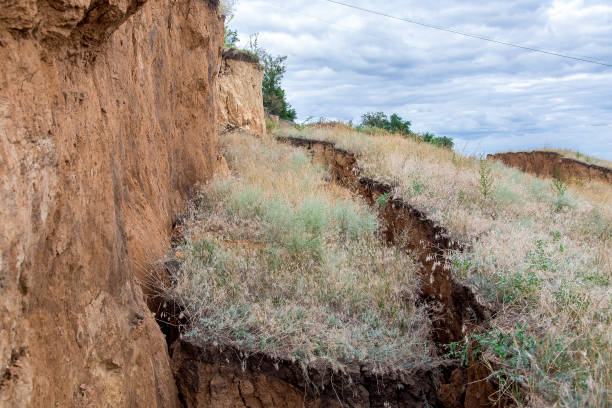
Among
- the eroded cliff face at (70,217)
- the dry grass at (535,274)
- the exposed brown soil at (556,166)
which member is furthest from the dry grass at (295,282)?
the exposed brown soil at (556,166)

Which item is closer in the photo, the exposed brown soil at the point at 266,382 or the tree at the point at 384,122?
the exposed brown soil at the point at 266,382

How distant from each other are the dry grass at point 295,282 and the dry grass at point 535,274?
82 centimetres

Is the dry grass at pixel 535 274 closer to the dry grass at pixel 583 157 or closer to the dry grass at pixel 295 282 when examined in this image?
the dry grass at pixel 295 282

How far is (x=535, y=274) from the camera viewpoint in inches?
154

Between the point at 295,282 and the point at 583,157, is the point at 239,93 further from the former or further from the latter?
the point at 583,157

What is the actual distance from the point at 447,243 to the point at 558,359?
8.88 feet

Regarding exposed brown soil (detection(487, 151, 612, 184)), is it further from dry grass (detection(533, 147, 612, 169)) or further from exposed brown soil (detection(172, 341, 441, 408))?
exposed brown soil (detection(172, 341, 441, 408))

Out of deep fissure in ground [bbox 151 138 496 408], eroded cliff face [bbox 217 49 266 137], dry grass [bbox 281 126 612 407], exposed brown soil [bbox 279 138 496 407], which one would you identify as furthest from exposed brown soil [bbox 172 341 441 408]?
eroded cliff face [bbox 217 49 266 137]

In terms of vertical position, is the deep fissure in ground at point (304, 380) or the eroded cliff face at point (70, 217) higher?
the eroded cliff face at point (70, 217)

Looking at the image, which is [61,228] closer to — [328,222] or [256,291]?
[256,291]

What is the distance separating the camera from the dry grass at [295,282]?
4.10m

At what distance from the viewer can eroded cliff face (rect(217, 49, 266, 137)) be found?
46.8ft

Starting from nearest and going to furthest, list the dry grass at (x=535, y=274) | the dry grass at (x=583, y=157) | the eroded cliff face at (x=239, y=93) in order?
1. the dry grass at (x=535, y=274)
2. the eroded cliff face at (x=239, y=93)
3. the dry grass at (x=583, y=157)

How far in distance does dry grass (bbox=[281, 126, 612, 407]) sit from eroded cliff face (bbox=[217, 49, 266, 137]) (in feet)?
23.6
